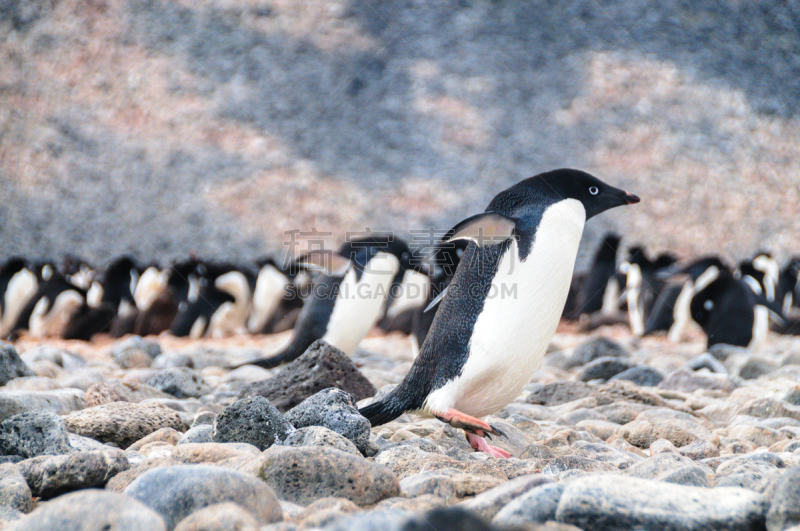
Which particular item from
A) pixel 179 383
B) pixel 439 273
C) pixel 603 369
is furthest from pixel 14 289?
pixel 603 369

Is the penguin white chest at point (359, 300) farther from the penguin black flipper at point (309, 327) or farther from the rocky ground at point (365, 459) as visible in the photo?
the rocky ground at point (365, 459)

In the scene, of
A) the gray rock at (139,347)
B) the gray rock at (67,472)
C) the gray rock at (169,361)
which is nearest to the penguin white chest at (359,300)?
the gray rock at (169,361)

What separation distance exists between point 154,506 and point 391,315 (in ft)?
18.9

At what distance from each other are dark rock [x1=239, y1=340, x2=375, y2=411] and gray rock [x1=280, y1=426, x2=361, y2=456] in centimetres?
64

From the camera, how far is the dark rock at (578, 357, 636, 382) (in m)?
3.03

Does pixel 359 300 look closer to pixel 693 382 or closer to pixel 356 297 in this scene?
pixel 356 297

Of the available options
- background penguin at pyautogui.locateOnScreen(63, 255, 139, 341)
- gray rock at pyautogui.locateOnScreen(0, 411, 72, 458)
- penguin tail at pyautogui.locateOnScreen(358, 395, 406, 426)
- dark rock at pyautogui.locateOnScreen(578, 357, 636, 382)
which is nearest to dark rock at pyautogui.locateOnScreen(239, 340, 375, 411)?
penguin tail at pyautogui.locateOnScreen(358, 395, 406, 426)

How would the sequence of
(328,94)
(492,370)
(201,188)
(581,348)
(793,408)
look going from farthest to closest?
(328,94) < (201,188) < (581,348) < (793,408) < (492,370)

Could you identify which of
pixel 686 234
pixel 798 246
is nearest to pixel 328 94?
pixel 686 234

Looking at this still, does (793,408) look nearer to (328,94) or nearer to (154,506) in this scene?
(154,506)

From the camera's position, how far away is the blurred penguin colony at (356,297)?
3.95m

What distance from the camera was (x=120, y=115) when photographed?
12.8 m

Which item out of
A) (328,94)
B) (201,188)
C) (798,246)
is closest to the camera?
(798,246)

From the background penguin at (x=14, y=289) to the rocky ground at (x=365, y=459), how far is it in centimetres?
498
